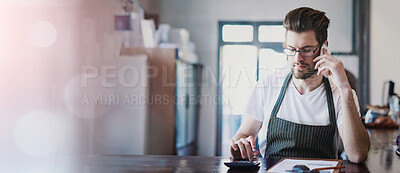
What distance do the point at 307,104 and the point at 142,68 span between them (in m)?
2.39

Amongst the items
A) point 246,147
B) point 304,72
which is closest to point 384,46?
point 304,72

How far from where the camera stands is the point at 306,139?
167cm

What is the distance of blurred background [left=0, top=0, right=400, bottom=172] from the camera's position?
2.42 meters

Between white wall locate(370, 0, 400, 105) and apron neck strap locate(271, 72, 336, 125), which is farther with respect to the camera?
white wall locate(370, 0, 400, 105)

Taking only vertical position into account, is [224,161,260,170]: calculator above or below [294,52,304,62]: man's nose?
below

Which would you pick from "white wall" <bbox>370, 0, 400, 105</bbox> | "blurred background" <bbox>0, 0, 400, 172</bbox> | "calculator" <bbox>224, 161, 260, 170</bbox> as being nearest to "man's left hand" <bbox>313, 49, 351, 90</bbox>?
"blurred background" <bbox>0, 0, 400, 172</bbox>

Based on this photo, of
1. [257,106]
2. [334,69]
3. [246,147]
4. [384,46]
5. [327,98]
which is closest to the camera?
[246,147]

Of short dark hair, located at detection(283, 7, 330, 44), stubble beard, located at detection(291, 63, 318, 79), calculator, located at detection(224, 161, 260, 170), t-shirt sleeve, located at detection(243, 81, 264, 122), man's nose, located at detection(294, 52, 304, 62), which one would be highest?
short dark hair, located at detection(283, 7, 330, 44)

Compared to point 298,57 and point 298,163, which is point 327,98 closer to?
point 298,57

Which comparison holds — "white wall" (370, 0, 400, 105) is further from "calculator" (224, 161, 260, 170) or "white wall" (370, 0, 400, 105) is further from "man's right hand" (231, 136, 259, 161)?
"calculator" (224, 161, 260, 170)

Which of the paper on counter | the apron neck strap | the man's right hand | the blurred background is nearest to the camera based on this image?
the paper on counter

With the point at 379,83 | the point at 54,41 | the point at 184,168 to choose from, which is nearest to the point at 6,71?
the point at 54,41

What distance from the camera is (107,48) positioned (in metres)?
3.87

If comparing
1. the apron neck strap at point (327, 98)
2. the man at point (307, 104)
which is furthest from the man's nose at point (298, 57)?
the apron neck strap at point (327, 98)
